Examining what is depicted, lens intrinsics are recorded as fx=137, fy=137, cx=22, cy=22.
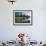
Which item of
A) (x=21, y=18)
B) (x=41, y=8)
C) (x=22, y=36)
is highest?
(x=41, y=8)

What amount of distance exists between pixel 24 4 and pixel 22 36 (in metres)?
2.25

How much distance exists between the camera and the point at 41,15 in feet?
17.2

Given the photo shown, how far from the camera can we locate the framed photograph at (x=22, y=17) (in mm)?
5227

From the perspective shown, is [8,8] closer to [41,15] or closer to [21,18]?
[21,18]

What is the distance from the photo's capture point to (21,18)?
A: 5238 mm

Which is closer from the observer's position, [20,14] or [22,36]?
[22,36]

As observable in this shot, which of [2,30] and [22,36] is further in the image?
[2,30]

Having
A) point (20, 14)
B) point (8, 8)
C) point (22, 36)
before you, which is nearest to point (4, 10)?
point (8, 8)

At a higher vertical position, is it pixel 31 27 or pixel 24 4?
pixel 24 4

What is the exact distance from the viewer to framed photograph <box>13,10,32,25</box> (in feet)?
17.1

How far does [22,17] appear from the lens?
206 inches

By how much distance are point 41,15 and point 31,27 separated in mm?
599

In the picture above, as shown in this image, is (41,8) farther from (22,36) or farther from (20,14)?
(22,36)

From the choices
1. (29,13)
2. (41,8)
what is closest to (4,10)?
(29,13)
